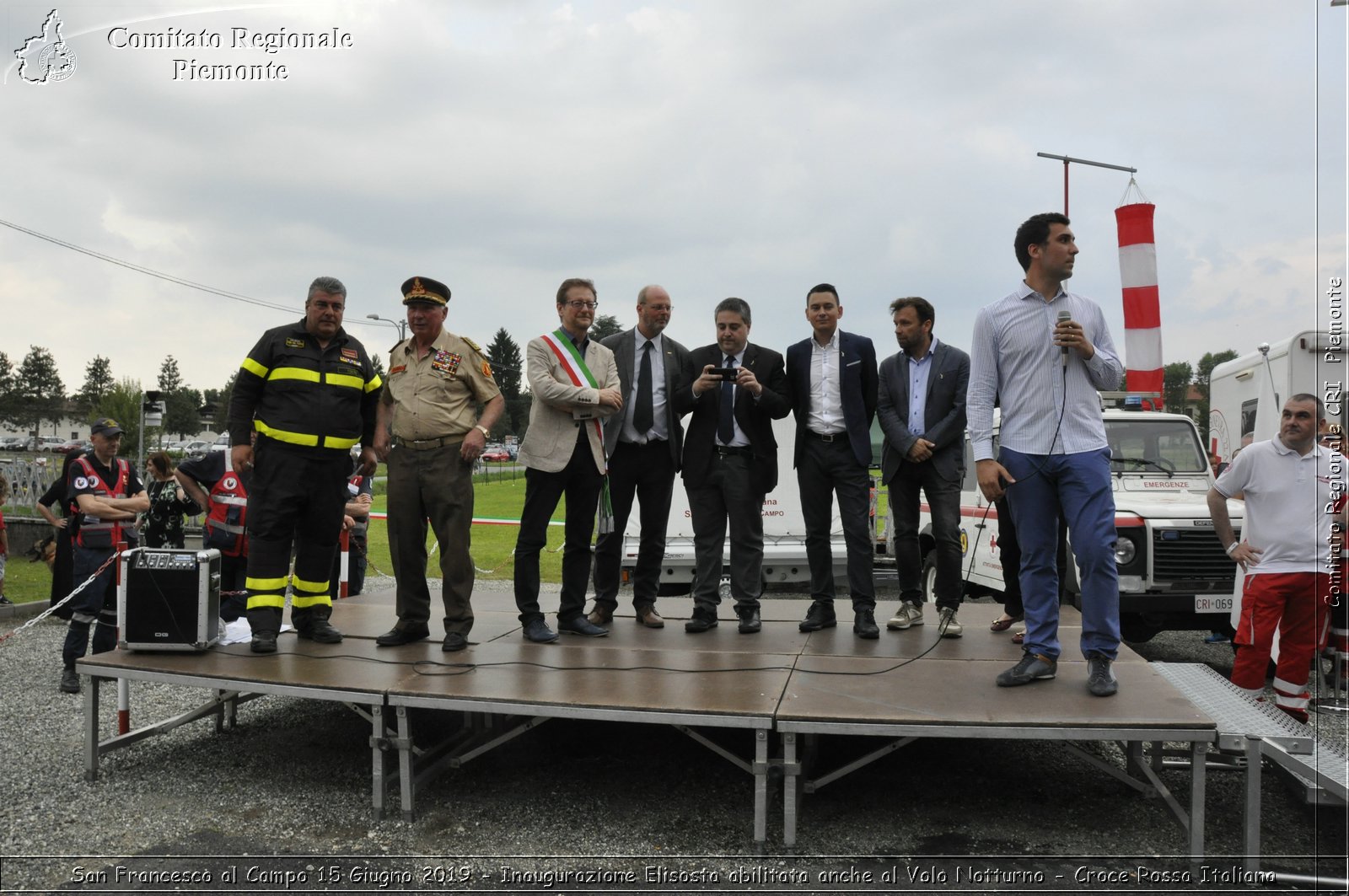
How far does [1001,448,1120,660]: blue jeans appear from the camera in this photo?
3.88 meters

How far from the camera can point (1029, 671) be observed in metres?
4.08

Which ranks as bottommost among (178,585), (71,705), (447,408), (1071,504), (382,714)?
(71,705)

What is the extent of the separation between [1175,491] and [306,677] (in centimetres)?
677

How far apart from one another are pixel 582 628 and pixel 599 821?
1.42 m

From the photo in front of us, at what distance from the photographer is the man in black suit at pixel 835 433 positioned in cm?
521

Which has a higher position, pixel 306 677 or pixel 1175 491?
pixel 1175 491

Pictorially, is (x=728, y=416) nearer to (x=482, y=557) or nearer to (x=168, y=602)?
(x=168, y=602)

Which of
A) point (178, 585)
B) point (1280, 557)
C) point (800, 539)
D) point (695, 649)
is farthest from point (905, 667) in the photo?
point (800, 539)

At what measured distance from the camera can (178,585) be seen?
4848 millimetres

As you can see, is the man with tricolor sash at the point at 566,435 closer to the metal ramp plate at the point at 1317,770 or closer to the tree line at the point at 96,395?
the metal ramp plate at the point at 1317,770

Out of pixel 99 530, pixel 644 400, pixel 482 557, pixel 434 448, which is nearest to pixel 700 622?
pixel 644 400

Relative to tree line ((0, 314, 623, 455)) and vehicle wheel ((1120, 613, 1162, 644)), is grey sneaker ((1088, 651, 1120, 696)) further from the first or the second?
tree line ((0, 314, 623, 455))

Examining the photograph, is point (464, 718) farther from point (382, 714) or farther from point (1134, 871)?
point (1134, 871)

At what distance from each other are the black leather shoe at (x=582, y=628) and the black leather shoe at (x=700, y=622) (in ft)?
1.62
